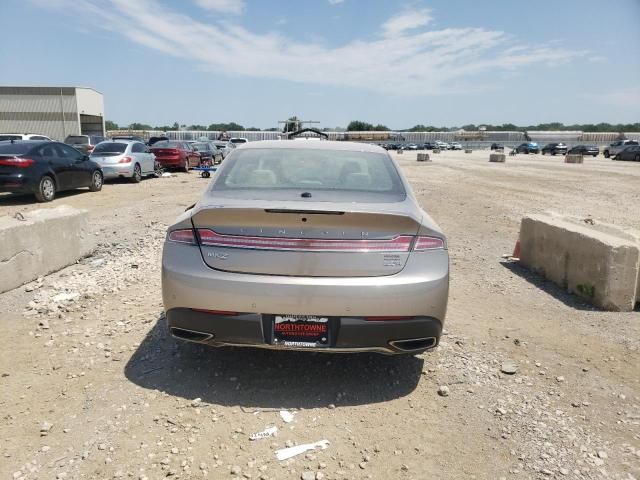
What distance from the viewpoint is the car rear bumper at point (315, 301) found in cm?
295

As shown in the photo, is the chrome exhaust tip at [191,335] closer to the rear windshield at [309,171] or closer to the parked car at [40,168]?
the rear windshield at [309,171]

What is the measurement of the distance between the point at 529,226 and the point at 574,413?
388 cm

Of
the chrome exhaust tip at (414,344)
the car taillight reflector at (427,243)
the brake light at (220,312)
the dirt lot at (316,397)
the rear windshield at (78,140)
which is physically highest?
the rear windshield at (78,140)

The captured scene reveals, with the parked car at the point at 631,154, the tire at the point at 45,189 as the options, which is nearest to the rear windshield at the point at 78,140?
the tire at the point at 45,189

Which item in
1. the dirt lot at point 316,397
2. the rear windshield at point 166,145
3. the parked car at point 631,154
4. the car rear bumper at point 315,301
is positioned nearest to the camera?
the dirt lot at point 316,397

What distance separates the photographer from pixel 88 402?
316cm

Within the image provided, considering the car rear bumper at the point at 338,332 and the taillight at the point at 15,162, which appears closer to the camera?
the car rear bumper at the point at 338,332

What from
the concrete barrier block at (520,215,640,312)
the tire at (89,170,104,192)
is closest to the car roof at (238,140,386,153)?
the concrete barrier block at (520,215,640,312)

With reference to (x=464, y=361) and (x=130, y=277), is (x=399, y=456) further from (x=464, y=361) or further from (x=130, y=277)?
(x=130, y=277)

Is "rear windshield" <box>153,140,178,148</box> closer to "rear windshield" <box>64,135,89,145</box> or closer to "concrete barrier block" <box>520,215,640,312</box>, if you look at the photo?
"rear windshield" <box>64,135,89,145</box>

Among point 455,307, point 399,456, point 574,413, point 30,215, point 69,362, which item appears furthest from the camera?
point 30,215

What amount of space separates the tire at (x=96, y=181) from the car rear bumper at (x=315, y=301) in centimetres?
1314

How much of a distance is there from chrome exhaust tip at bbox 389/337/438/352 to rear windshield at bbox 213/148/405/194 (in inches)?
44.2

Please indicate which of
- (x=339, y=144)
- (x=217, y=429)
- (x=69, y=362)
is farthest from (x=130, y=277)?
(x=217, y=429)
